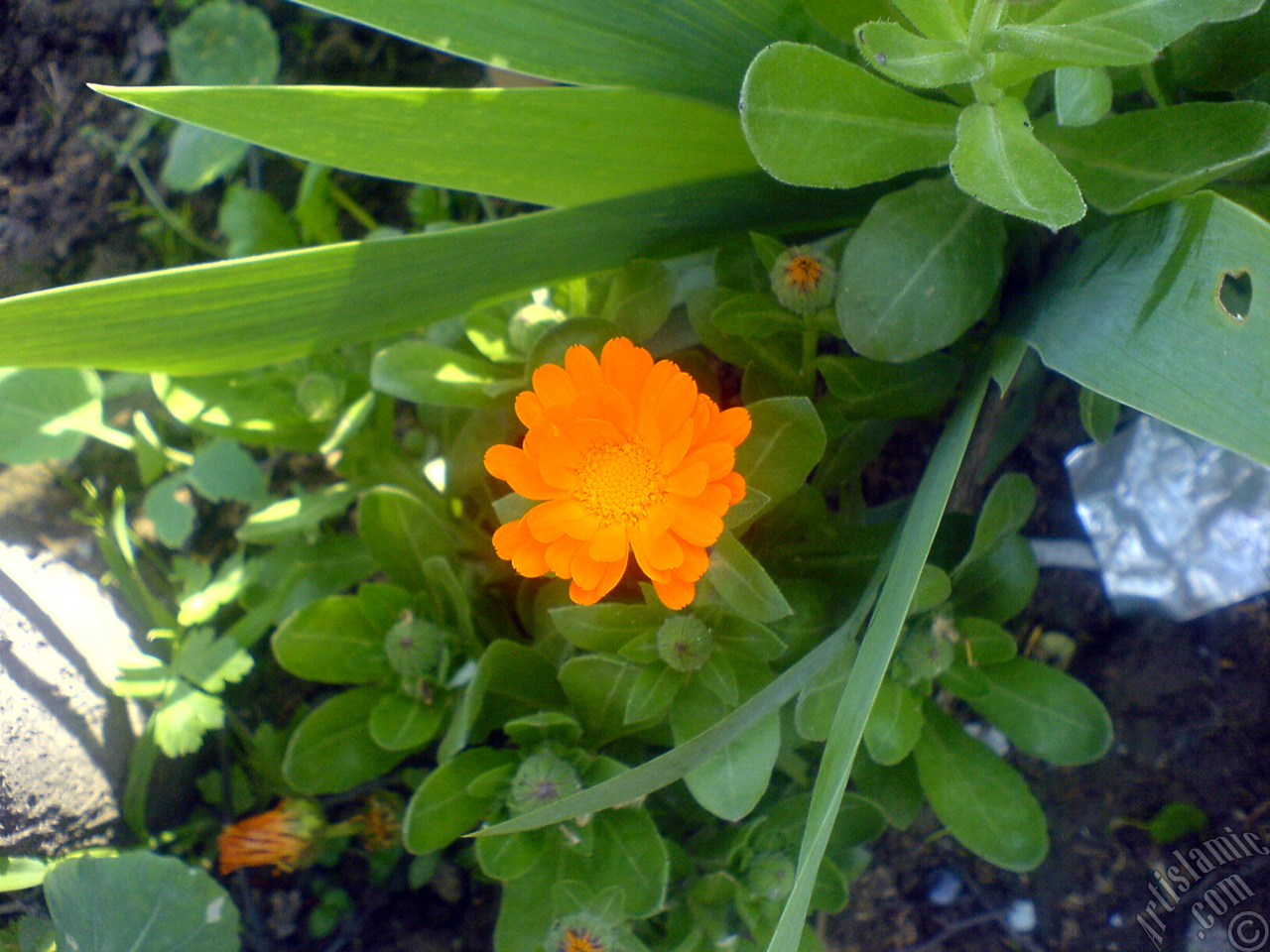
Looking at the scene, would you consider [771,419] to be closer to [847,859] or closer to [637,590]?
[637,590]

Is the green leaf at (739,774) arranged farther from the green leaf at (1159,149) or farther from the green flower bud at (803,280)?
the green leaf at (1159,149)

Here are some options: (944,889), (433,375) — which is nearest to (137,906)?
(433,375)

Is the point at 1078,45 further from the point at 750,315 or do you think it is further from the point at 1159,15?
the point at 750,315

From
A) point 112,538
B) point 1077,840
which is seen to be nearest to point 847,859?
point 1077,840

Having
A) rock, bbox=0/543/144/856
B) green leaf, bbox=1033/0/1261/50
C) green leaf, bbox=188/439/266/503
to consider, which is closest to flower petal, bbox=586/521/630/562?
green leaf, bbox=1033/0/1261/50

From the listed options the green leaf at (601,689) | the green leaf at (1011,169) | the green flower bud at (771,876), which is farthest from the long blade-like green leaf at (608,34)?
the green flower bud at (771,876)
